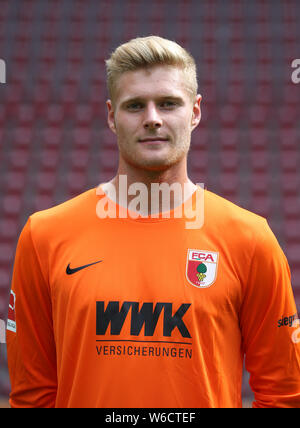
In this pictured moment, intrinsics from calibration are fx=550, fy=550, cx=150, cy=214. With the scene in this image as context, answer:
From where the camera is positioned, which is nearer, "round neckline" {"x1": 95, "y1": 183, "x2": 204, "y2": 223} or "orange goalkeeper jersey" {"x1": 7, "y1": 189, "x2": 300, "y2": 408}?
"orange goalkeeper jersey" {"x1": 7, "y1": 189, "x2": 300, "y2": 408}

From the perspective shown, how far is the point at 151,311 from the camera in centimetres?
122

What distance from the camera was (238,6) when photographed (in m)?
5.63

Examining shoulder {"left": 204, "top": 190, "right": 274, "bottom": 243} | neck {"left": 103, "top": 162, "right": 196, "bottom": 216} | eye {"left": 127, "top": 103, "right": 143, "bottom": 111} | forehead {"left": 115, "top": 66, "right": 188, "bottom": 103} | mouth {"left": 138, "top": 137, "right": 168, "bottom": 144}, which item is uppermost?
forehead {"left": 115, "top": 66, "right": 188, "bottom": 103}

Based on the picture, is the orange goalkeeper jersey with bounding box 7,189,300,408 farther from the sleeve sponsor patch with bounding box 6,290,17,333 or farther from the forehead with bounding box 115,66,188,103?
the forehead with bounding box 115,66,188,103

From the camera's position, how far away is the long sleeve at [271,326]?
1264mm

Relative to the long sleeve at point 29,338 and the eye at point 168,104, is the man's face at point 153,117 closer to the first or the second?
the eye at point 168,104

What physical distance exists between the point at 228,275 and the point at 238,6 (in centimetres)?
497

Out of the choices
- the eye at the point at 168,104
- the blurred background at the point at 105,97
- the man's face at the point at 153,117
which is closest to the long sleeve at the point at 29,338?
the man's face at the point at 153,117

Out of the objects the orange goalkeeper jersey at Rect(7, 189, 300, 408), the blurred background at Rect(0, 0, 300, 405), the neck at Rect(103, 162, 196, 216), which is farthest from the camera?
the blurred background at Rect(0, 0, 300, 405)

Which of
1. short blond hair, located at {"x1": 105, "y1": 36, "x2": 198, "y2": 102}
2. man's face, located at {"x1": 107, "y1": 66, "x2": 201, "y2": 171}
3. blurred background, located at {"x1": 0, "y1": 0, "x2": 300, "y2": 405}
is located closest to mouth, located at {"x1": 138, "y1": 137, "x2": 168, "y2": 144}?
man's face, located at {"x1": 107, "y1": 66, "x2": 201, "y2": 171}

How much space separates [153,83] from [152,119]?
0.10 meters

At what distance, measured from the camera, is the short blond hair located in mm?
1289

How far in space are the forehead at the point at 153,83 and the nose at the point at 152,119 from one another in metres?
0.03

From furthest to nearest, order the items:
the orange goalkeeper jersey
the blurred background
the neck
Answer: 1. the blurred background
2. the neck
3. the orange goalkeeper jersey
